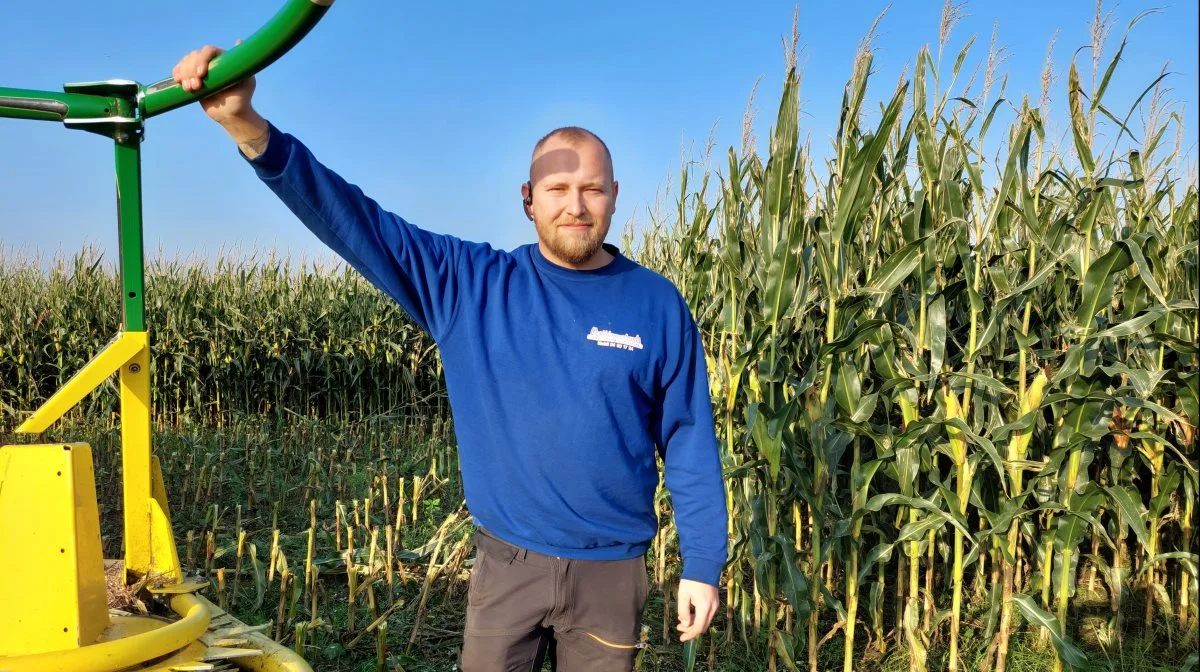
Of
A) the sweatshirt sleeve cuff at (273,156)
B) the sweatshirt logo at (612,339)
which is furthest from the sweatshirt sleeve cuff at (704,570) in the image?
the sweatshirt sleeve cuff at (273,156)

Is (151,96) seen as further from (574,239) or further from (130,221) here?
(574,239)

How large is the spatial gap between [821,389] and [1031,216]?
1.16 metres

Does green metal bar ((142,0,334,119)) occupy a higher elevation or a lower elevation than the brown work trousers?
higher

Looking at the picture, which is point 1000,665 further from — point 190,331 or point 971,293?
point 190,331

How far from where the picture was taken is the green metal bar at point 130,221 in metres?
1.80

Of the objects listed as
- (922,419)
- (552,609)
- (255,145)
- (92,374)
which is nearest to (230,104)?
(255,145)

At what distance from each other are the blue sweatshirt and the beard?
9cm

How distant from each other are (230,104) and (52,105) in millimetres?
351

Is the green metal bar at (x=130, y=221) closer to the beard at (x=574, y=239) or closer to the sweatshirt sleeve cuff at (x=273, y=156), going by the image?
the sweatshirt sleeve cuff at (x=273, y=156)

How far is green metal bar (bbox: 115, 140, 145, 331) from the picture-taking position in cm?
180

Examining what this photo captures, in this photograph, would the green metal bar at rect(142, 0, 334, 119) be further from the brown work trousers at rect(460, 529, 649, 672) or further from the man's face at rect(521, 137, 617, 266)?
the brown work trousers at rect(460, 529, 649, 672)

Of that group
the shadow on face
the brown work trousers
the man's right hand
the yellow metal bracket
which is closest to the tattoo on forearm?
the man's right hand

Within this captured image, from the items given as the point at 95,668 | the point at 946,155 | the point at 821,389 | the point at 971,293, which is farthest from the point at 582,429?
the point at 946,155

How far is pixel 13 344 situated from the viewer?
10.2 m
